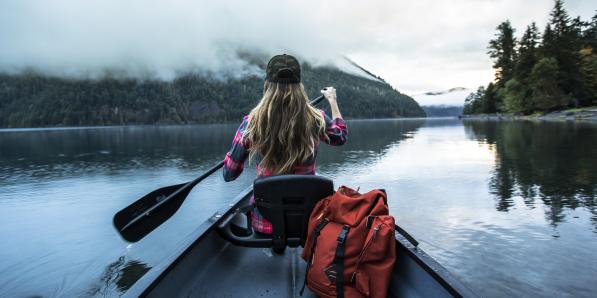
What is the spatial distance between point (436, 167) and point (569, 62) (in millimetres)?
61634

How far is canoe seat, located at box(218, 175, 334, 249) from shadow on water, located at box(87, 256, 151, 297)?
4.00 m

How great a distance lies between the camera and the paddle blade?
4.99 m

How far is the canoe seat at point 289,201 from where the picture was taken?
11.4 ft

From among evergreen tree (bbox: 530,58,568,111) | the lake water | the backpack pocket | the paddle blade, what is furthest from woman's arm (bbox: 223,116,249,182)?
evergreen tree (bbox: 530,58,568,111)

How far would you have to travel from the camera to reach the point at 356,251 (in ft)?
9.66

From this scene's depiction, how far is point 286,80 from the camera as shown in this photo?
348 centimetres

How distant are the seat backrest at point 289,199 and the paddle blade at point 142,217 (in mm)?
1987

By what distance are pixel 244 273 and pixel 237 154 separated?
1.33 meters

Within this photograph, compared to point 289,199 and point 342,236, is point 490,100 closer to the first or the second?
point 289,199

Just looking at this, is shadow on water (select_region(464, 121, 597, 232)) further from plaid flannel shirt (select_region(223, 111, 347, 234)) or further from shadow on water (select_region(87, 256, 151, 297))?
shadow on water (select_region(87, 256, 151, 297))

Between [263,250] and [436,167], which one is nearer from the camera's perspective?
[263,250]

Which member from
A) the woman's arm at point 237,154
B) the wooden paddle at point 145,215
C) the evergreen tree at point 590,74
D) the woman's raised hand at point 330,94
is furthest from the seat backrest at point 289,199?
the evergreen tree at point 590,74

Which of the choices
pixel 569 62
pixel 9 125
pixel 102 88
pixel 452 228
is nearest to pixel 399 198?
pixel 452 228

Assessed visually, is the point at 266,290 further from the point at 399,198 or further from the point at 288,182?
the point at 399,198
